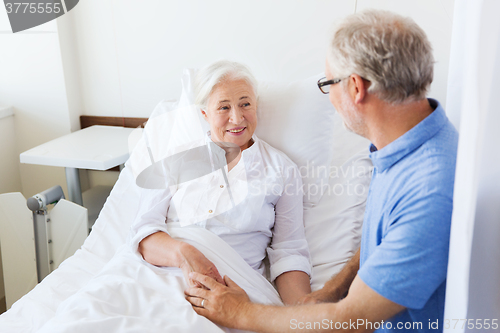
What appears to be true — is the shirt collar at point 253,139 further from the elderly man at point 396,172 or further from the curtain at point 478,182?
the curtain at point 478,182

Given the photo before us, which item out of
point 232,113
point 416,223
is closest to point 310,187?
point 232,113

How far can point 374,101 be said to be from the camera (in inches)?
31.3

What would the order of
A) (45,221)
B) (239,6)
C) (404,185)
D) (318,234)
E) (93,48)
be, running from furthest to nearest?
(93,48), (239,6), (45,221), (318,234), (404,185)

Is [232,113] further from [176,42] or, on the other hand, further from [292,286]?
[176,42]

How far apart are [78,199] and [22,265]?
351mm

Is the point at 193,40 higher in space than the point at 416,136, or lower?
higher

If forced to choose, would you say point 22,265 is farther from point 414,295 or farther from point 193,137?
point 414,295

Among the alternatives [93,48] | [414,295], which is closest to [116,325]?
[414,295]

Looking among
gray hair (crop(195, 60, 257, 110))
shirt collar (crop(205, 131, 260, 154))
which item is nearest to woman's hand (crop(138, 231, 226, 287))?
shirt collar (crop(205, 131, 260, 154))

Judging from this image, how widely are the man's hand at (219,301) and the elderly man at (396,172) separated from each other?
0.40ft

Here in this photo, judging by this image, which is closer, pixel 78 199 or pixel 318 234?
pixel 318 234

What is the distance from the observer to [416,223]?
0.70 metres

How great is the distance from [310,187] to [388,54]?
754 millimetres

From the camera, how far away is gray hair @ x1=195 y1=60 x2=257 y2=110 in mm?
1379
